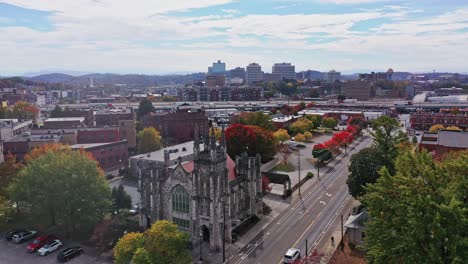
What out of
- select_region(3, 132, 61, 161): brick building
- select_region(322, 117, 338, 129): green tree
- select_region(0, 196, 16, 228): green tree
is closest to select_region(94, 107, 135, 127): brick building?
select_region(3, 132, 61, 161): brick building

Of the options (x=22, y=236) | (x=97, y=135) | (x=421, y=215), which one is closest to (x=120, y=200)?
(x=22, y=236)

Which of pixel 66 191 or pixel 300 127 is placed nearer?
pixel 66 191

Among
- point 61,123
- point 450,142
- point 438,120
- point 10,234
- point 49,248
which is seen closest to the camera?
point 49,248

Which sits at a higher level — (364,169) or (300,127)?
(364,169)

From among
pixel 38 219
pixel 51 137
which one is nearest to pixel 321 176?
pixel 38 219

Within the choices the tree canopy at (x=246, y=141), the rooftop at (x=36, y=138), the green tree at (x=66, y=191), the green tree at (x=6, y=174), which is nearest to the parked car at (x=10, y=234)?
the green tree at (x=66, y=191)

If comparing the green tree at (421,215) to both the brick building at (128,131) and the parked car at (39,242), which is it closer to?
the parked car at (39,242)

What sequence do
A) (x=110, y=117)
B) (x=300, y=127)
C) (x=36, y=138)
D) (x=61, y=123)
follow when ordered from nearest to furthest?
(x=36, y=138) < (x=61, y=123) < (x=300, y=127) < (x=110, y=117)

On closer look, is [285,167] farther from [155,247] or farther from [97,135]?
[155,247]
